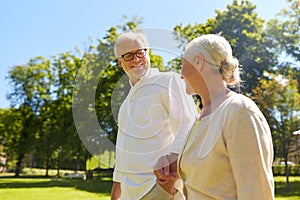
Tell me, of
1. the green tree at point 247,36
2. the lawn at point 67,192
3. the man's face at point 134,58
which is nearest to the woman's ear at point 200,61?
the man's face at point 134,58

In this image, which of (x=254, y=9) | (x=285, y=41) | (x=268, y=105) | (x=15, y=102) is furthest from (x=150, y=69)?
(x=15, y=102)

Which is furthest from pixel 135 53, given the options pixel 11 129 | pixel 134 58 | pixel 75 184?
pixel 11 129

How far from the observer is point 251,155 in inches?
41.1

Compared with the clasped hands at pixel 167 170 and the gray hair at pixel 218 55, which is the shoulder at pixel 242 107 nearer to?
the gray hair at pixel 218 55

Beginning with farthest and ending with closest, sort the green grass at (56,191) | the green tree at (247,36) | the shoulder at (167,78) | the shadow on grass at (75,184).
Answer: the green tree at (247,36), the shadow on grass at (75,184), the green grass at (56,191), the shoulder at (167,78)

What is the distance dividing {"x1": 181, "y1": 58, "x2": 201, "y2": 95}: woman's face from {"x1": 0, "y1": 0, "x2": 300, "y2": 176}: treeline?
44 centimetres

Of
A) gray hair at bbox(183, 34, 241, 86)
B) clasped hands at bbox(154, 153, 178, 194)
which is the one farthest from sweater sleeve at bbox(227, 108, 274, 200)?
clasped hands at bbox(154, 153, 178, 194)

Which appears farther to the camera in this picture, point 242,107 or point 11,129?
point 11,129

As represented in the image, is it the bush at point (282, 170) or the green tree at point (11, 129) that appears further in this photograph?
the green tree at point (11, 129)

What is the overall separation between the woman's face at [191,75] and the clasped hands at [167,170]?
0.30 meters

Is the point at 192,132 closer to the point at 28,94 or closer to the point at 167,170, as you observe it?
the point at 167,170

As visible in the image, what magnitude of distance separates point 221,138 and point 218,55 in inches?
11.4

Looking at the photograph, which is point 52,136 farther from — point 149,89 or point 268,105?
point 149,89

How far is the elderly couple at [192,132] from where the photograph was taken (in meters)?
1.06
